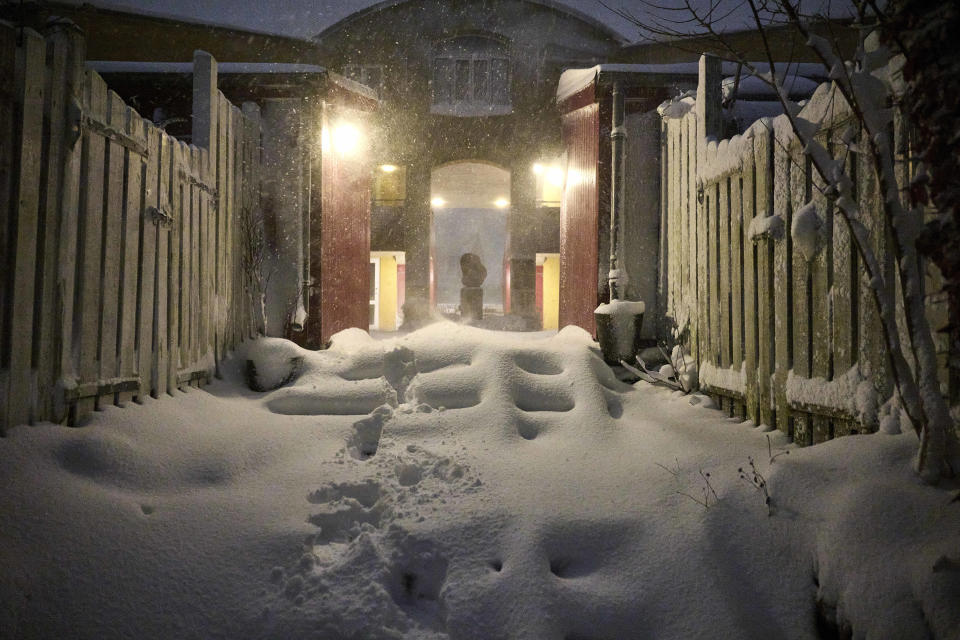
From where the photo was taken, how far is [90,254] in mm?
3244

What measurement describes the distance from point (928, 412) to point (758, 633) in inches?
43.8

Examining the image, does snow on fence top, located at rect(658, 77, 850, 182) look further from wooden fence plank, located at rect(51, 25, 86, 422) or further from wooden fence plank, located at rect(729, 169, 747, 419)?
wooden fence plank, located at rect(51, 25, 86, 422)

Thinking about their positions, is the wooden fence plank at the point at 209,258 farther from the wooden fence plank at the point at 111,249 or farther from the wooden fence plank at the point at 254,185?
the wooden fence plank at the point at 111,249

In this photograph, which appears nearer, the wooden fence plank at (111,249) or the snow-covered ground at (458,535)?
the snow-covered ground at (458,535)

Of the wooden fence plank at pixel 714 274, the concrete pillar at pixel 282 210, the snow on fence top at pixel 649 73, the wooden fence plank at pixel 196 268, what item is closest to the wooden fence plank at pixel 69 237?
the wooden fence plank at pixel 196 268

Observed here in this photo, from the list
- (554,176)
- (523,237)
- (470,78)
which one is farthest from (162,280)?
(470,78)

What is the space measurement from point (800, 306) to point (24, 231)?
14.3 ft

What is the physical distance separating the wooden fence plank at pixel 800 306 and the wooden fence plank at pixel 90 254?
13.8ft

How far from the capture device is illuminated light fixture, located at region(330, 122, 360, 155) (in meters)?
7.05

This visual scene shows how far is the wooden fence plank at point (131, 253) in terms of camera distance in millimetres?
3586

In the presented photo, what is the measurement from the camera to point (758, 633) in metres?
2.06

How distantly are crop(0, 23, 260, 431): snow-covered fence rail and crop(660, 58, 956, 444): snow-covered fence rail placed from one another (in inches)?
153

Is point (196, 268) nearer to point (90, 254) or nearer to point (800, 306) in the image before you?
point (90, 254)

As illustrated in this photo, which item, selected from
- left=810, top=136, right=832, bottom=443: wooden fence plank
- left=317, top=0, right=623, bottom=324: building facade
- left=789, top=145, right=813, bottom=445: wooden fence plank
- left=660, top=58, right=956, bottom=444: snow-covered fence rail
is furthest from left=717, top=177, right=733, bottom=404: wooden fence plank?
left=317, top=0, right=623, bottom=324: building facade
